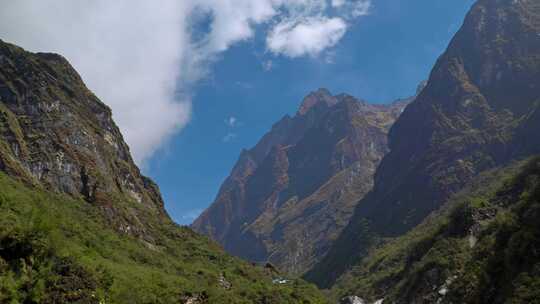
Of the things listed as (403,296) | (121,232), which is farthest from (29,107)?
(403,296)

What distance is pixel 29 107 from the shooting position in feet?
651

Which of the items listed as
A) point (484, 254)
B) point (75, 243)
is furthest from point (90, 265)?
point (484, 254)

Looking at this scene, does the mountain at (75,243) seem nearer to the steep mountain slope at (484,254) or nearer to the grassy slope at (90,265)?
the grassy slope at (90,265)

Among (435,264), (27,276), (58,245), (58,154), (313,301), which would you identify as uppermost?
(58,154)

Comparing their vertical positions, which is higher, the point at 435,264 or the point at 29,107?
the point at 29,107

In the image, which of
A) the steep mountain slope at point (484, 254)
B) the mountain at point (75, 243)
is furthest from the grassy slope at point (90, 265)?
the steep mountain slope at point (484, 254)

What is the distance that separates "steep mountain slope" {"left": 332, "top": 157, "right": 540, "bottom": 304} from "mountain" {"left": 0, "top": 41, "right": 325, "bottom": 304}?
4506 cm

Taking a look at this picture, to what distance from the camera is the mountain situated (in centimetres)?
9619

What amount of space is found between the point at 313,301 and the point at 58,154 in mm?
101712

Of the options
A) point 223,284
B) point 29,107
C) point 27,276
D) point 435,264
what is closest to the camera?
point 27,276

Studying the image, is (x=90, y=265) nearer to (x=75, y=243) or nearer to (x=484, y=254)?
(x=75, y=243)

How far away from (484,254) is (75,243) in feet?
304

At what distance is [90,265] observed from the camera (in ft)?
363

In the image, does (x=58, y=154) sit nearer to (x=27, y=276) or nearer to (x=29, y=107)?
(x=29, y=107)
